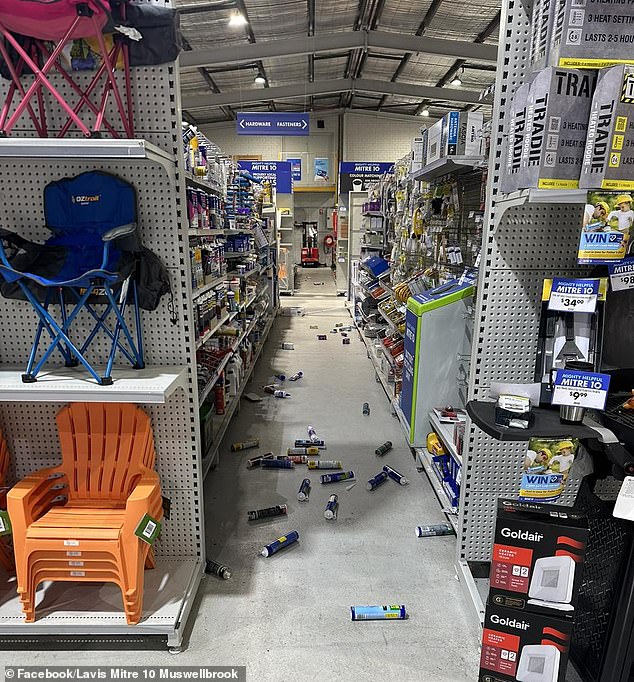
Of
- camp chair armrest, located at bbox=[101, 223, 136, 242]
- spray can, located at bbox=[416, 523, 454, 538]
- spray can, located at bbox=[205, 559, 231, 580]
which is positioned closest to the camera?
camp chair armrest, located at bbox=[101, 223, 136, 242]

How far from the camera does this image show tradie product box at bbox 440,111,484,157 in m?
3.10

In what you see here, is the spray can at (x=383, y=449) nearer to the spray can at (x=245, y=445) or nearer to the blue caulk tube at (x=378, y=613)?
the spray can at (x=245, y=445)

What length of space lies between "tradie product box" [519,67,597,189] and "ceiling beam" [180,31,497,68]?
8.90m

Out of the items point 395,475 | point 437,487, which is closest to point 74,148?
point 437,487

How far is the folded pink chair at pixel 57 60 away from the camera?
1702 millimetres

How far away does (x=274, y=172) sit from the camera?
37.8 ft

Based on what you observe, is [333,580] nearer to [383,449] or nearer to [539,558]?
[539,558]

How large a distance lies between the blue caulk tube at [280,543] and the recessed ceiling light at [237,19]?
820 cm

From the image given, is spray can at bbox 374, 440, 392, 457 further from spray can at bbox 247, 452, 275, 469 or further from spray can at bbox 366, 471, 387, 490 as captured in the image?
spray can at bbox 247, 452, 275, 469

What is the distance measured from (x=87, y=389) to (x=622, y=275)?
6.18ft

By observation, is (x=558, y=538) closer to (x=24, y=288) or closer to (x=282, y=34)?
(x=24, y=288)

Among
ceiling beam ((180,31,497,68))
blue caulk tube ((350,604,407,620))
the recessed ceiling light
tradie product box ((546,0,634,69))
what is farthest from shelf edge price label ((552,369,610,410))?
ceiling beam ((180,31,497,68))

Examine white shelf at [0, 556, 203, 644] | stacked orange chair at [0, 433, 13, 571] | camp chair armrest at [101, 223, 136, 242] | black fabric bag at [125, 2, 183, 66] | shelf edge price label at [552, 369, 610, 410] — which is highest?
black fabric bag at [125, 2, 183, 66]

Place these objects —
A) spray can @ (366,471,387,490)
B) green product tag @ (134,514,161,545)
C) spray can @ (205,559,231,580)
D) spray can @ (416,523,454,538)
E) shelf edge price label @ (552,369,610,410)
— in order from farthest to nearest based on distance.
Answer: spray can @ (366,471,387,490) < spray can @ (416,523,454,538) < spray can @ (205,559,231,580) < green product tag @ (134,514,161,545) < shelf edge price label @ (552,369,610,410)
